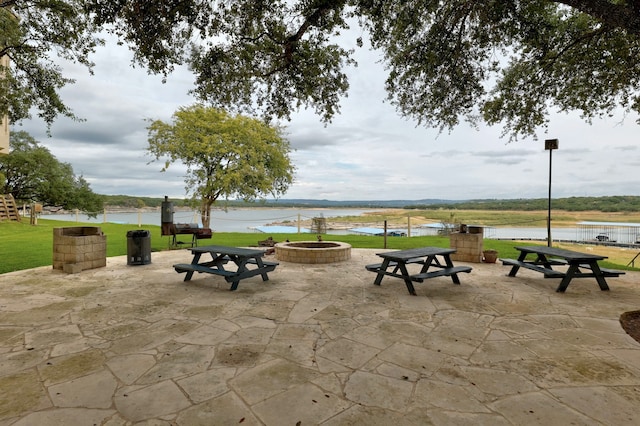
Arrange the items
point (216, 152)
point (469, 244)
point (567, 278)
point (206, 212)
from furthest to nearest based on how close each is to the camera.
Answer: point (206, 212), point (216, 152), point (469, 244), point (567, 278)

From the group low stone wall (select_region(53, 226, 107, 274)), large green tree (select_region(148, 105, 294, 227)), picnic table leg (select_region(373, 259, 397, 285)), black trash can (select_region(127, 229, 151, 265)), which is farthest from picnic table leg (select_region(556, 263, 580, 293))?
large green tree (select_region(148, 105, 294, 227))

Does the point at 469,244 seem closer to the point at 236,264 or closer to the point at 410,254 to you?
the point at 410,254

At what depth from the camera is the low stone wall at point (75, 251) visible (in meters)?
6.02

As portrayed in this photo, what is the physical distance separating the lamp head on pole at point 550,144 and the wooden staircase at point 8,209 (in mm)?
22302

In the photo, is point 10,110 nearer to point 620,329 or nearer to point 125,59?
point 125,59

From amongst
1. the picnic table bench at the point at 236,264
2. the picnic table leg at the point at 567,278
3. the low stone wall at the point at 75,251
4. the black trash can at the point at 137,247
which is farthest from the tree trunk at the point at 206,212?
the picnic table leg at the point at 567,278

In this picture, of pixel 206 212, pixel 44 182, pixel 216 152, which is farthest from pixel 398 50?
pixel 44 182

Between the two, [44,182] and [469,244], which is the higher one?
[44,182]

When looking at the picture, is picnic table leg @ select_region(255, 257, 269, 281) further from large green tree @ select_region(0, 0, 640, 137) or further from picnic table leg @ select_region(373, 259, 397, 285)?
large green tree @ select_region(0, 0, 640, 137)

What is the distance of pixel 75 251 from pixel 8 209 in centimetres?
1496

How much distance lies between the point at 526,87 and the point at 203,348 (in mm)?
7272

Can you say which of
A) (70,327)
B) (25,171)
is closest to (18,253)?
(70,327)

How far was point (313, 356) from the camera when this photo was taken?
2.69m

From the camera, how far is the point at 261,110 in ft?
22.3
